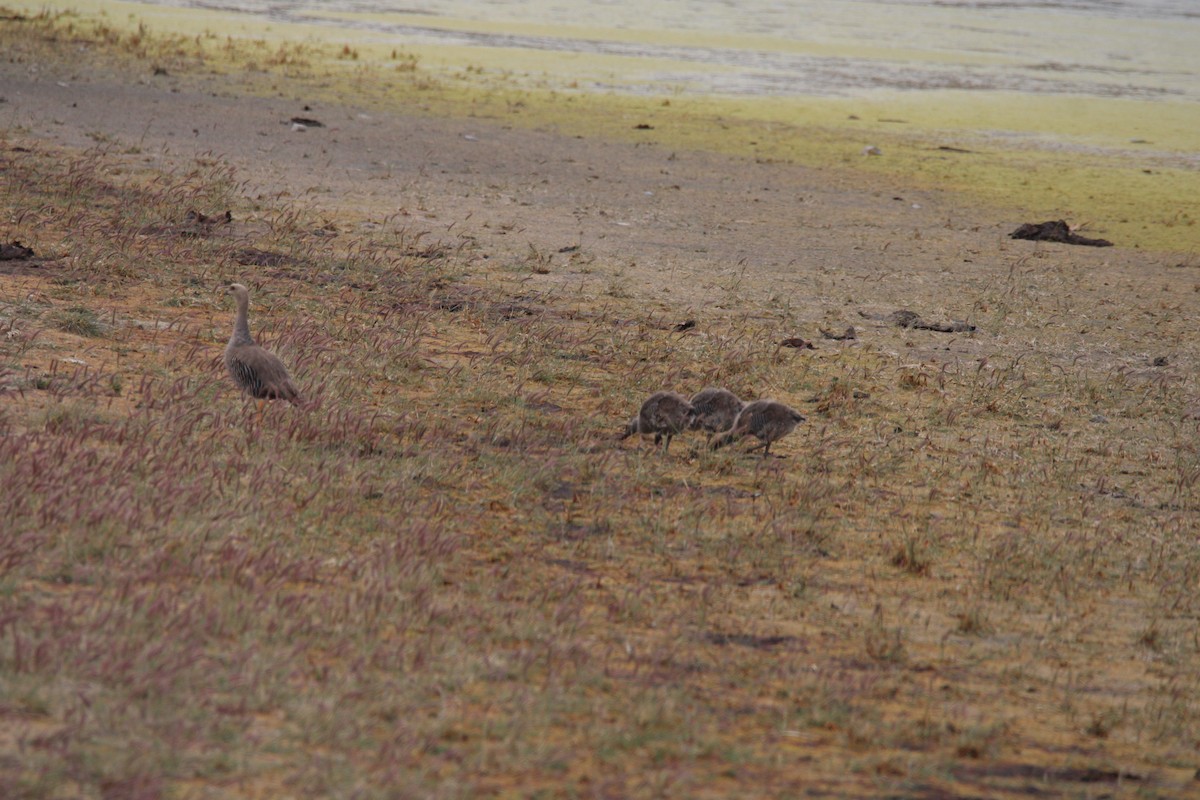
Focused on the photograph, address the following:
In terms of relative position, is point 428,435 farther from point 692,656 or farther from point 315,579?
point 692,656

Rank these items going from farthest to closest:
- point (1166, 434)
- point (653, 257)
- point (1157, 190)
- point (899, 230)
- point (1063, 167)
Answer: point (1063, 167), point (1157, 190), point (899, 230), point (653, 257), point (1166, 434)

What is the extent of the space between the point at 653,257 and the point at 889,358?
11.5 ft

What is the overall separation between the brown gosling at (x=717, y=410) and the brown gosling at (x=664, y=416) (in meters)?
0.15

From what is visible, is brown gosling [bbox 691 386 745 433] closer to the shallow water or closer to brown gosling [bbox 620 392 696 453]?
brown gosling [bbox 620 392 696 453]

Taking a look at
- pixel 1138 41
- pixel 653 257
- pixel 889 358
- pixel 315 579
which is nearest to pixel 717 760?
pixel 315 579

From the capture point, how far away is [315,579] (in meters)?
5.42

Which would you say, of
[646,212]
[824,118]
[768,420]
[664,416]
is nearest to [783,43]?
[824,118]

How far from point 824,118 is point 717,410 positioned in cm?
1916

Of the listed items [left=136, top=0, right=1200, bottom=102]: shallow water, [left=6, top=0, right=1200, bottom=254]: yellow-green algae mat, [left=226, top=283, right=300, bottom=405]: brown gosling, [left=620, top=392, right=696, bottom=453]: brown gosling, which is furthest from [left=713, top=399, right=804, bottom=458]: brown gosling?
[left=136, top=0, right=1200, bottom=102]: shallow water

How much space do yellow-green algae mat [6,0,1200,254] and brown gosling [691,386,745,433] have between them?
9.80 m

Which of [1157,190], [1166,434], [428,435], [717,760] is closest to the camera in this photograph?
[717,760]

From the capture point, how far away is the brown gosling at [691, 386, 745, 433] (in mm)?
8023

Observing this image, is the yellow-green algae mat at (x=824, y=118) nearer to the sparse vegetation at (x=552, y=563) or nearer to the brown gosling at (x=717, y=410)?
the sparse vegetation at (x=552, y=563)

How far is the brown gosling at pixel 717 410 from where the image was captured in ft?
26.3
